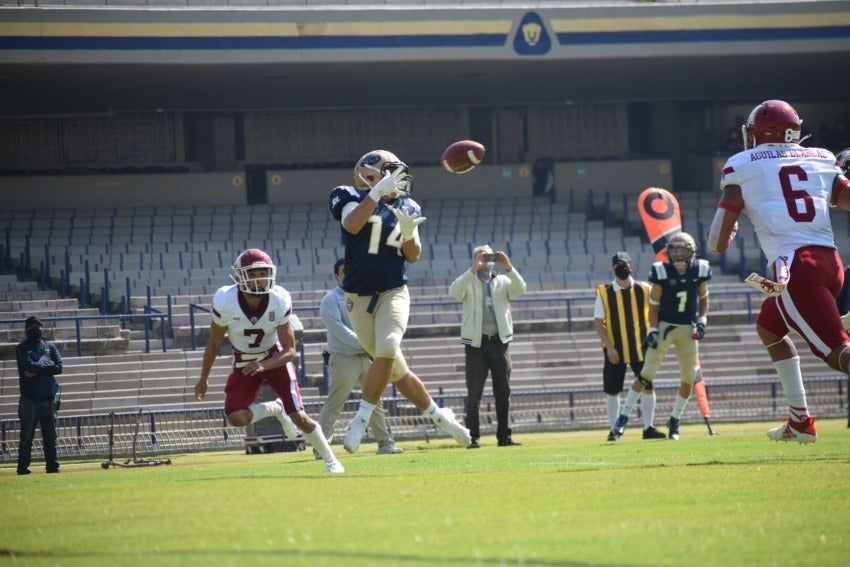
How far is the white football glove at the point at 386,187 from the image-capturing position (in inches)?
365

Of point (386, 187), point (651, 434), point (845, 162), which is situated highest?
point (845, 162)

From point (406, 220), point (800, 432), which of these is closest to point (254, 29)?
point (406, 220)

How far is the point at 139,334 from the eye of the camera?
23.2 m

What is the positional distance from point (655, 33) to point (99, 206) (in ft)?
40.7

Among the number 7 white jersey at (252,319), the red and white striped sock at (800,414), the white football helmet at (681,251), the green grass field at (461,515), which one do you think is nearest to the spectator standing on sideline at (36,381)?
the green grass field at (461,515)

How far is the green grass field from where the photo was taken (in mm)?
5805

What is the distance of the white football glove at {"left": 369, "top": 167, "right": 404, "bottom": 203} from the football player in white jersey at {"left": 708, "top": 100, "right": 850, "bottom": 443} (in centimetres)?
206

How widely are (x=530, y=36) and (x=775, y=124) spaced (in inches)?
778

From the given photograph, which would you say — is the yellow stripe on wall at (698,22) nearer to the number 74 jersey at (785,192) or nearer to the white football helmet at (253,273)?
the white football helmet at (253,273)

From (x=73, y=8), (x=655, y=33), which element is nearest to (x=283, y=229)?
(x=73, y=8)

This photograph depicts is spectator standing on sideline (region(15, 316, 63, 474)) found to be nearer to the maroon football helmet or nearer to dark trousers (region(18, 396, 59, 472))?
dark trousers (region(18, 396, 59, 472))

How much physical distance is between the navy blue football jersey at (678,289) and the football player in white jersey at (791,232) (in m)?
5.28

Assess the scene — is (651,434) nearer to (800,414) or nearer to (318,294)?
(800,414)

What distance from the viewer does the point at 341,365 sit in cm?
1425
